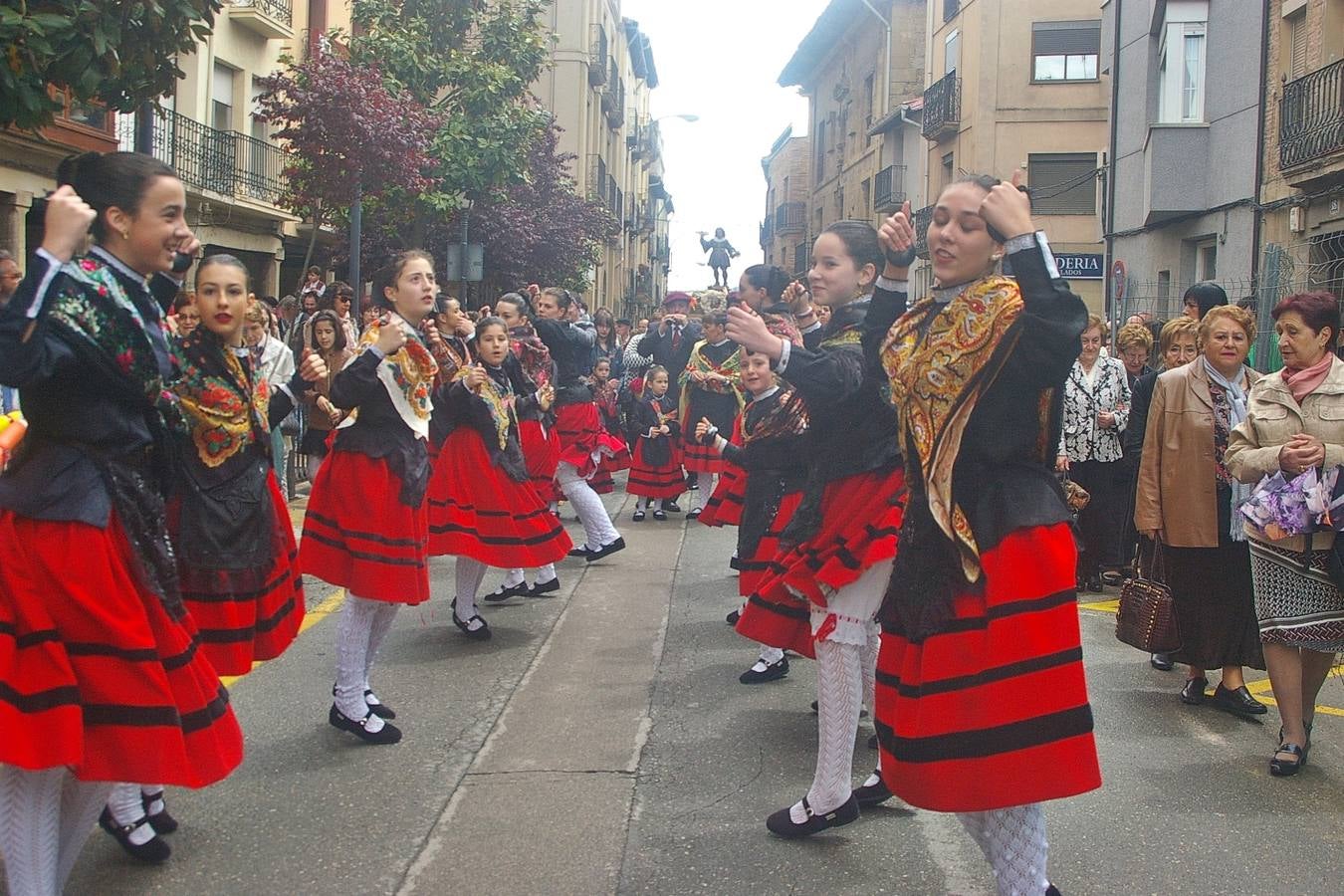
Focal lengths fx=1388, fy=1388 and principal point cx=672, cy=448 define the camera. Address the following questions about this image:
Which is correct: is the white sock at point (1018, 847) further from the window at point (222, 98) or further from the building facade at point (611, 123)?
the window at point (222, 98)

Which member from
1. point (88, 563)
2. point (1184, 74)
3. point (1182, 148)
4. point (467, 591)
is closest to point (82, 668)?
point (88, 563)

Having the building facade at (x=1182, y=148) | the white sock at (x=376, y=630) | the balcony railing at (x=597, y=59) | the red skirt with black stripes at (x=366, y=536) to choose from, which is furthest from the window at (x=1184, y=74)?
the balcony railing at (x=597, y=59)

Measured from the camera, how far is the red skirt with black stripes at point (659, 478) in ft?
40.7

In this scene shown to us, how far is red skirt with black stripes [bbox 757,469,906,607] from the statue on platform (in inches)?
375

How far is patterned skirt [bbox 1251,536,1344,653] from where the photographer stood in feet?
16.6

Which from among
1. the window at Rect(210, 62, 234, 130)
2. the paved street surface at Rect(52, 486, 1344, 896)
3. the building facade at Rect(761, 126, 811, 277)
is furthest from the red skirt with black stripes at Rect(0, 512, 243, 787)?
the building facade at Rect(761, 126, 811, 277)

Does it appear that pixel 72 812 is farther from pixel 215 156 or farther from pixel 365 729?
pixel 215 156

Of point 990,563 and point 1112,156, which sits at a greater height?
point 1112,156

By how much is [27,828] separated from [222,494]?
1269mm

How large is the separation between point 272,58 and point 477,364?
71.9ft

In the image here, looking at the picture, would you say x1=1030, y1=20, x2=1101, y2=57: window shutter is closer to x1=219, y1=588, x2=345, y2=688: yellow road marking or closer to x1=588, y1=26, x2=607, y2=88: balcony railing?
x1=588, y1=26, x2=607, y2=88: balcony railing

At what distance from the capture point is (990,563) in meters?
3.21

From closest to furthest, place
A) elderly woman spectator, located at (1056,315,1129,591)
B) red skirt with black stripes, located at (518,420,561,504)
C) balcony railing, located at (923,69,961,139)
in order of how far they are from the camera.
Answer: red skirt with black stripes, located at (518,420,561,504)
elderly woman spectator, located at (1056,315,1129,591)
balcony railing, located at (923,69,961,139)

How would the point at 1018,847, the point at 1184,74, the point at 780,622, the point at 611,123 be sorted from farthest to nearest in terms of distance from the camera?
the point at 611,123
the point at 1184,74
the point at 780,622
the point at 1018,847
